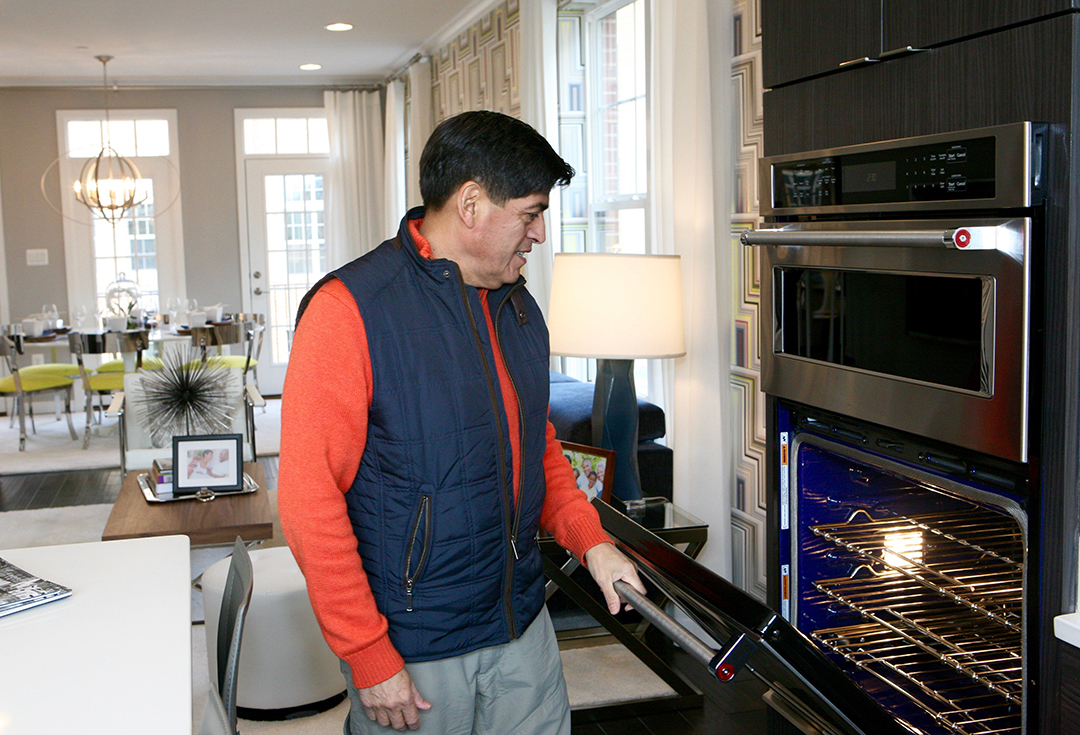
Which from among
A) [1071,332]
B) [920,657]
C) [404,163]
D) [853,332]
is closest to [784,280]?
[853,332]

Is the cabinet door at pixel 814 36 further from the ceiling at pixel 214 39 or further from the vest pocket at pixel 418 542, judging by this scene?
the ceiling at pixel 214 39

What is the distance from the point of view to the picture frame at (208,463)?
3.80m

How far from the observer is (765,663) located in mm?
1250

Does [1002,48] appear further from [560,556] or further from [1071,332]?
[560,556]

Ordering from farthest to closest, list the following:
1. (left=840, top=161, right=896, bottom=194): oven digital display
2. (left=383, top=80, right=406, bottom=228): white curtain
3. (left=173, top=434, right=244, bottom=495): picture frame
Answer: (left=383, top=80, right=406, bottom=228): white curtain, (left=173, top=434, right=244, bottom=495): picture frame, (left=840, top=161, right=896, bottom=194): oven digital display

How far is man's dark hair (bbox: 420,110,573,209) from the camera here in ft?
4.75

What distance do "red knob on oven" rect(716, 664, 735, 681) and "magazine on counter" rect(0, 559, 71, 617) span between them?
1162mm

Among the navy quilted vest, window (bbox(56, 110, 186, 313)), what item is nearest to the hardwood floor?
the navy quilted vest

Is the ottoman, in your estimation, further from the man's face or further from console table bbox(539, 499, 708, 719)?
the man's face

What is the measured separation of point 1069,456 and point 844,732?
46cm

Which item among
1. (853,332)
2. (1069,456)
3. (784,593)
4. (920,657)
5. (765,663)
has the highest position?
(853,332)

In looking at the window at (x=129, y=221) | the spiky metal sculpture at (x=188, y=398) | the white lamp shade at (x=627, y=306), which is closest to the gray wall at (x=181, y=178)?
the window at (x=129, y=221)

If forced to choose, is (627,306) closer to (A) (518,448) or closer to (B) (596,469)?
(B) (596,469)

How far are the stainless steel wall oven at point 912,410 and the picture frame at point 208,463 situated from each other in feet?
8.25
